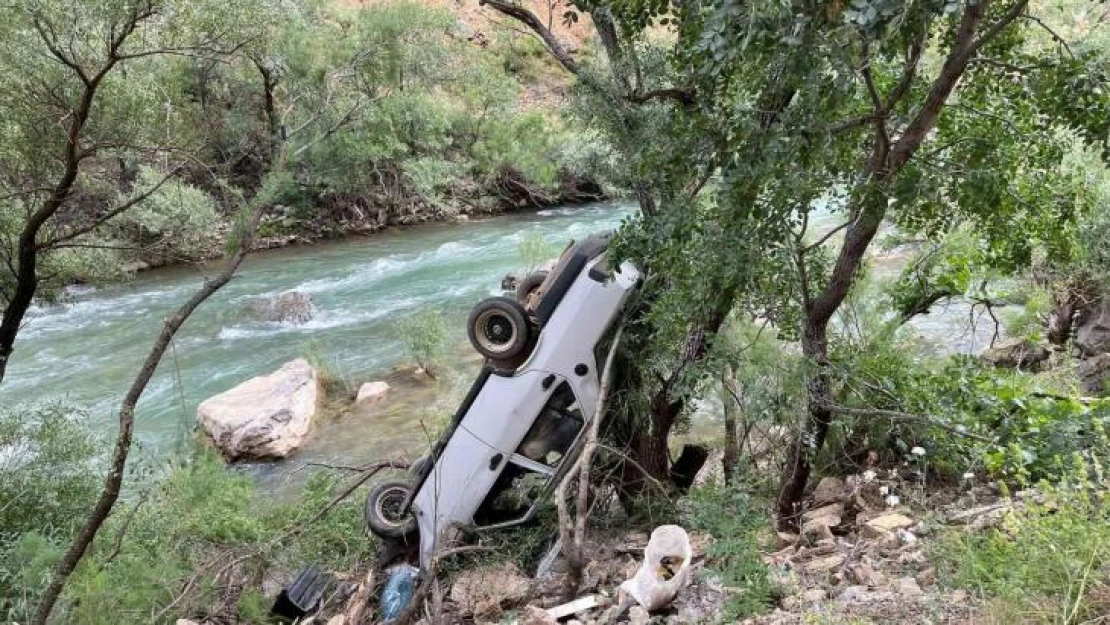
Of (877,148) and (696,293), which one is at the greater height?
(877,148)

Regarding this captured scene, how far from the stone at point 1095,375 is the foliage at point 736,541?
3.27 metres

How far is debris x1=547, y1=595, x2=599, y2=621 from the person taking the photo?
13.1 ft

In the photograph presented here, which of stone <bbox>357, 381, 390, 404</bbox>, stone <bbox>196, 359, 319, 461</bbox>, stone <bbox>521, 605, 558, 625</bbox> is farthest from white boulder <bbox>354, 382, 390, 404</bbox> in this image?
stone <bbox>521, 605, 558, 625</bbox>

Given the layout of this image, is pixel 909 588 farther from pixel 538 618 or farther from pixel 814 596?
pixel 538 618

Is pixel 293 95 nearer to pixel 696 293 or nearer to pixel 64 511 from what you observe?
pixel 64 511

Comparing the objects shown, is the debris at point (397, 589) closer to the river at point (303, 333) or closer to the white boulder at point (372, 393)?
the river at point (303, 333)

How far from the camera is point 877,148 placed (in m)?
3.76

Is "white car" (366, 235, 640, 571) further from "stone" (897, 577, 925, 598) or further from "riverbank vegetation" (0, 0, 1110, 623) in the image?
"stone" (897, 577, 925, 598)

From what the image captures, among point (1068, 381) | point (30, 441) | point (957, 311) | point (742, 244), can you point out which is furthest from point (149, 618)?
point (957, 311)

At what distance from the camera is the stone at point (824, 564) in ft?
12.2

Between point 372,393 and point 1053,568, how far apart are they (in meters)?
9.99

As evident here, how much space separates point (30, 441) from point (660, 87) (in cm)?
653

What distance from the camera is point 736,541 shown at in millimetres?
3795

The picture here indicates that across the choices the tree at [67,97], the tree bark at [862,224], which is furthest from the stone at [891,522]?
the tree at [67,97]
